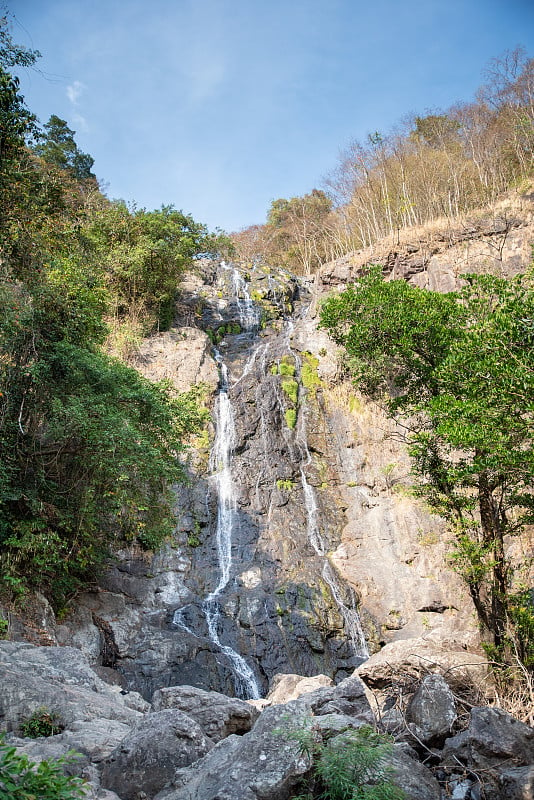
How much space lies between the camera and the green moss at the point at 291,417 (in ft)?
62.3

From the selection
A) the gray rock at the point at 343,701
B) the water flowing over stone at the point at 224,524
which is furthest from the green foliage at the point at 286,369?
the gray rock at the point at 343,701

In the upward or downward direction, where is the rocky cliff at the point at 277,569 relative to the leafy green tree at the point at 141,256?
downward

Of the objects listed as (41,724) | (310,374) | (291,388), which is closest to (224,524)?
(291,388)

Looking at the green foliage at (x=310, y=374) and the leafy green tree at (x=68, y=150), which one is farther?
the leafy green tree at (x=68, y=150)

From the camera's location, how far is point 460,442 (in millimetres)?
6781

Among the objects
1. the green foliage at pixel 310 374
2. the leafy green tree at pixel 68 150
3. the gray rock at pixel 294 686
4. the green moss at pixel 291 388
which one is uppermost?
the leafy green tree at pixel 68 150

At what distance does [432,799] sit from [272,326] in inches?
910

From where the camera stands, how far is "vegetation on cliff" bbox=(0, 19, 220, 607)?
8336 millimetres

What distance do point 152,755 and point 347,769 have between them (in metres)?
1.99

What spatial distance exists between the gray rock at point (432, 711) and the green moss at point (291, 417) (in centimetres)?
1376

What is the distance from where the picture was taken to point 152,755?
4695 millimetres

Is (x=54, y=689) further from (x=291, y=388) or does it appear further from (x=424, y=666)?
(x=291, y=388)

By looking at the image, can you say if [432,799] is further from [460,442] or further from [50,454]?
[50,454]

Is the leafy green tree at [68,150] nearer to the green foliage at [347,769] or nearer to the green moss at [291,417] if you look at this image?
the green moss at [291,417]
